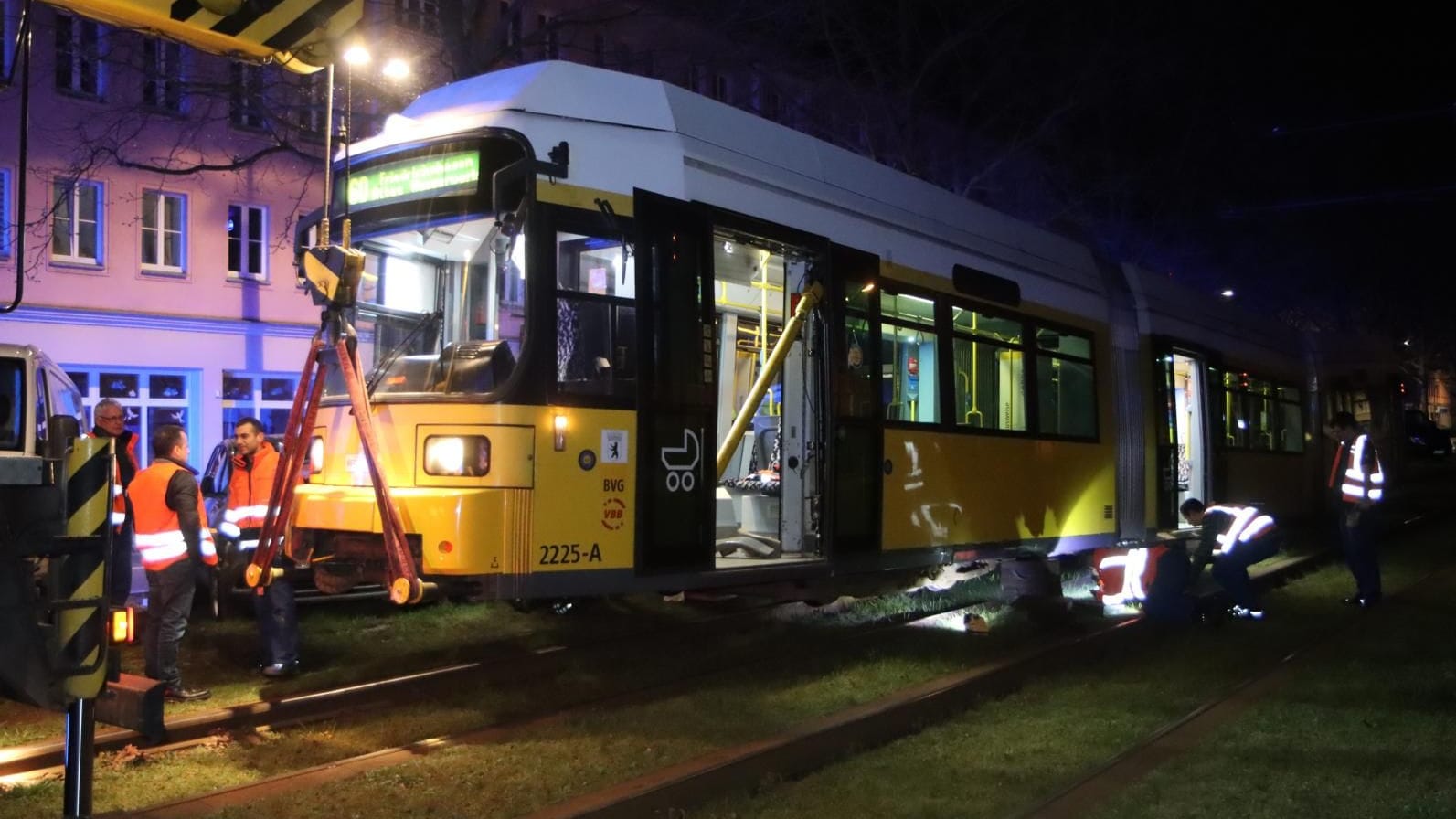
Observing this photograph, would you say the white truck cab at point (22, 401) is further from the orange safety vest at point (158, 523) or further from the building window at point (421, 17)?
the building window at point (421, 17)

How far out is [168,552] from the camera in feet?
23.9

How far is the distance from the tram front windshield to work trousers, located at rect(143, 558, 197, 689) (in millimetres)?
1447

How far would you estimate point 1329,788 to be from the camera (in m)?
5.50

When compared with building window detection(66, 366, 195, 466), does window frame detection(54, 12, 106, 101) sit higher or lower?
higher

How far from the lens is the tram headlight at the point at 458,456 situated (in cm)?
659

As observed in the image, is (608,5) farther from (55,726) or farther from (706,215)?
(55,726)

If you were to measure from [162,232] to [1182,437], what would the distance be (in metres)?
16.4

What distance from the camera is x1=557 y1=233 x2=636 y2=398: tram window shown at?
22.3ft

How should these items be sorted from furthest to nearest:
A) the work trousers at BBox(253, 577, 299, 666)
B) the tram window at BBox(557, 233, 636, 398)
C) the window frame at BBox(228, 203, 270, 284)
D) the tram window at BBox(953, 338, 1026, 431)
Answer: the window frame at BBox(228, 203, 270, 284), the tram window at BBox(953, 338, 1026, 431), the work trousers at BBox(253, 577, 299, 666), the tram window at BBox(557, 233, 636, 398)

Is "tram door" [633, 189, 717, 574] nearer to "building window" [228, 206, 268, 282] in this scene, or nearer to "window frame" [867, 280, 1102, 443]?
"window frame" [867, 280, 1102, 443]

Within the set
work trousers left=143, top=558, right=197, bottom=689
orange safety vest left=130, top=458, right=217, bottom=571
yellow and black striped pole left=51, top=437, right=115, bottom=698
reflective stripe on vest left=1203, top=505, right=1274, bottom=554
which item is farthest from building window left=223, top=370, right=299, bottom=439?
yellow and black striped pole left=51, top=437, right=115, bottom=698

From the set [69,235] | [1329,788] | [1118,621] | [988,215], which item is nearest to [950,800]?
[1329,788]

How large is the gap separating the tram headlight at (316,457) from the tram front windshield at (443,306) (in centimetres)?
33

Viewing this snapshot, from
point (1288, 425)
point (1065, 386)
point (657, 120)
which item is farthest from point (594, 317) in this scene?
point (1288, 425)
